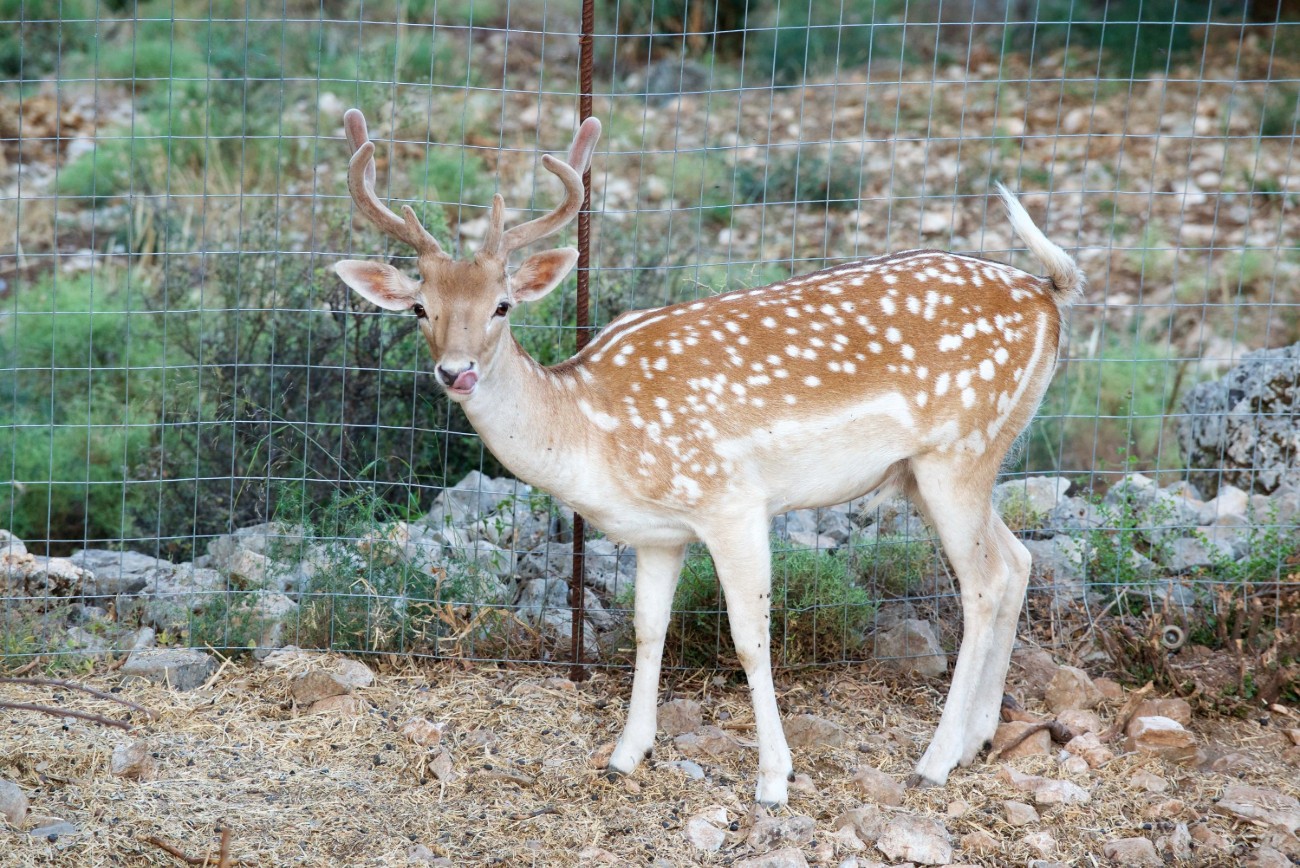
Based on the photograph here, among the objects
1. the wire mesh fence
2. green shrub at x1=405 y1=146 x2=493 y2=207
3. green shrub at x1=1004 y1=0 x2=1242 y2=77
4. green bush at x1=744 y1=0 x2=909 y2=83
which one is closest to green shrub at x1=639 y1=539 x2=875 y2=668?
the wire mesh fence

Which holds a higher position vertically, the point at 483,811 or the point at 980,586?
the point at 980,586

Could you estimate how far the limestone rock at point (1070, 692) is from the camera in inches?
222

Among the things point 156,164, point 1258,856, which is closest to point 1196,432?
point 1258,856

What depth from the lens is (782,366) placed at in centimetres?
500

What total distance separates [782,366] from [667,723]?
57.6 inches

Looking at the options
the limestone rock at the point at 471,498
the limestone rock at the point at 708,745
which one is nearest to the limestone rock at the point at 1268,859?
the limestone rock at the point at 708,745

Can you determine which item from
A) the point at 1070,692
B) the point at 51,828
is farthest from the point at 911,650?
the point at 51,828

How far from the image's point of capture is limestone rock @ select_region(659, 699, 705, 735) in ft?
18.0

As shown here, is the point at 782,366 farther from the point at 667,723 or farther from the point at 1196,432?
the point at 1196,432

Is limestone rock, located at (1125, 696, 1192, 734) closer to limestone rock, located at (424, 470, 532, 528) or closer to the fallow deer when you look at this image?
the fallow deer

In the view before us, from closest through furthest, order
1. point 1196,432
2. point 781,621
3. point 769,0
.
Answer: point 781,621 < point 1196,432 < point 769,0

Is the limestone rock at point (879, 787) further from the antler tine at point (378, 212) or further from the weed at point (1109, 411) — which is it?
the weed at point (1109, 411)

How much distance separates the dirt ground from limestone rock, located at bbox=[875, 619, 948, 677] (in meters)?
0.10

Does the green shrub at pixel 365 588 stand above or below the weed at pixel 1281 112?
below
